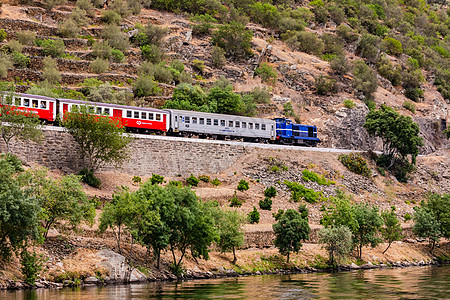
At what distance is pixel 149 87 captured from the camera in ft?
241

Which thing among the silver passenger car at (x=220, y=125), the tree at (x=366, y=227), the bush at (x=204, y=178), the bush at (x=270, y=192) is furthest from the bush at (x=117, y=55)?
the tree at (x=366, y=227)

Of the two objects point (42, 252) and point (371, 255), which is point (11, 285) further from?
point (371, 255)

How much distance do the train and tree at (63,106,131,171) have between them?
2.70ft

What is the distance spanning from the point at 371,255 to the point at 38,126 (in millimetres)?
32384

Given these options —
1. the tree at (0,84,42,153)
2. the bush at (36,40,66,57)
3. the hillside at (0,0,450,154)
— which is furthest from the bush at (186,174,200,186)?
the bush at (36,40,66,57)

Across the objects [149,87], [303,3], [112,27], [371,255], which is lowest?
[371,255]

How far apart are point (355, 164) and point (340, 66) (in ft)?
111

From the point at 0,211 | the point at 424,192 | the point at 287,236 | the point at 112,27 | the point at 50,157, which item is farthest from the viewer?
the point at 112,27

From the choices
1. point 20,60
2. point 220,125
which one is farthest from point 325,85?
point 20,60

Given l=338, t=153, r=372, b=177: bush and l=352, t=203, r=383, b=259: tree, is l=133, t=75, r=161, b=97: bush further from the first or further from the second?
l=352, t=203, r=383, b=259: tree

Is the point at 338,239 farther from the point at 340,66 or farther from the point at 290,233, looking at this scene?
the point at 340,66

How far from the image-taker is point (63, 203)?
114 feet

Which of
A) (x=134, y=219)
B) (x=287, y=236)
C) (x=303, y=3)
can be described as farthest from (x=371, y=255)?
(x=303, y=3)

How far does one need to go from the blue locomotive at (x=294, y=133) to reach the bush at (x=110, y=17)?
125ft
